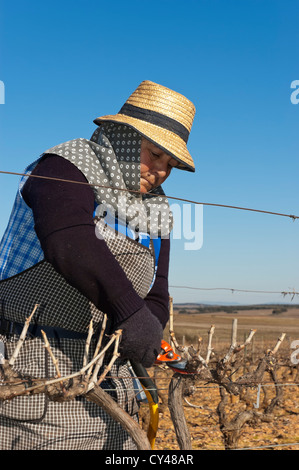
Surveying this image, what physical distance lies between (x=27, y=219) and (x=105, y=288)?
0.54 meters

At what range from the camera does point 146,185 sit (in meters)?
2.57

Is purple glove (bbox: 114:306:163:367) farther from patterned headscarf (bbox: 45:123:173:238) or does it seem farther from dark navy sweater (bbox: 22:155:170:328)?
patterned headscarf (bbox: 45:123:173:238)

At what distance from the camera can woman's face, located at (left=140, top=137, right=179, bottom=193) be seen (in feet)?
8.20

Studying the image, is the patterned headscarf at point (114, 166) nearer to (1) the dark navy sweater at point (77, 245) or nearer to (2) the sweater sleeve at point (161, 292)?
(1) the dark navy sweater at point (77, 245)

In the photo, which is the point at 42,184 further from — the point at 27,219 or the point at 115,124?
the point at 115,124

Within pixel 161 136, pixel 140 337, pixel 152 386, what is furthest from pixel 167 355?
pixel 161 136

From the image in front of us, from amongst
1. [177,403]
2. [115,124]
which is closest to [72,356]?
[115,124]

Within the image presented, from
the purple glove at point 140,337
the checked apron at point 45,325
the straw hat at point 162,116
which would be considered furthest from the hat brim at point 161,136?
the purple glove at point 140,337

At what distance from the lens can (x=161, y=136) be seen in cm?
247

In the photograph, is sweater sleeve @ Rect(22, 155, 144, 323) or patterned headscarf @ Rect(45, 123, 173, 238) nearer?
sweater sleeve @ Rect(22, 155, 144, 323)

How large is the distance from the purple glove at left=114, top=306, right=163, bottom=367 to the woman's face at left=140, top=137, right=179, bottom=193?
0.65m

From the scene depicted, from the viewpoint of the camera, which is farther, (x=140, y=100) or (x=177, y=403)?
(x=177, y=403)

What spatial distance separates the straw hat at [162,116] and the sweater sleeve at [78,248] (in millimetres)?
490

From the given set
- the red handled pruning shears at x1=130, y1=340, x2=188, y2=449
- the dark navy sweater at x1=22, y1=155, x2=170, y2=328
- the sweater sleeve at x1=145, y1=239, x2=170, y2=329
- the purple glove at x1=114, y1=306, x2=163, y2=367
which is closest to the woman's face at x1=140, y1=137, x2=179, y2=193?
the dark navy sweater at x1=22, y1=155, x2=170, y2=328
